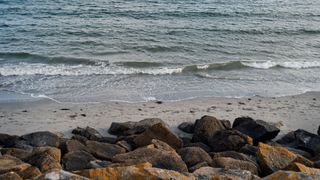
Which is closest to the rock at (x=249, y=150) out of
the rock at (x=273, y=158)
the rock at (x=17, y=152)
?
the rock at (x=273, y=158)

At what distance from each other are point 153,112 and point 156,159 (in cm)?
460

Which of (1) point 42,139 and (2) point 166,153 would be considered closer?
(2) point 166,153

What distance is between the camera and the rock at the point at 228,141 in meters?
7.80

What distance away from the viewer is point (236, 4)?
3164cm

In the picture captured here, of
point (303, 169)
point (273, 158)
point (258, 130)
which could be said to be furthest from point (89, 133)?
point (303, 169)

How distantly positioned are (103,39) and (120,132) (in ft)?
39.5

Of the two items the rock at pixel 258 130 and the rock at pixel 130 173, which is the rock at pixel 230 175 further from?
the rock at pixel 258 130

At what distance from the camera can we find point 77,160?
21.9 feet

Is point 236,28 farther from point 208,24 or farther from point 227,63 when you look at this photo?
point 227,63

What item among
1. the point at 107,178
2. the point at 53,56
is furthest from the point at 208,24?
the point at 107,178

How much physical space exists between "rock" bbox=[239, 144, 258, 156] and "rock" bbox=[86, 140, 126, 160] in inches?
83.0

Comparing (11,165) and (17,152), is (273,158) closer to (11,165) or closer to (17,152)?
(11,165)

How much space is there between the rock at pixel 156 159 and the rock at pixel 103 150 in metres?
0.74

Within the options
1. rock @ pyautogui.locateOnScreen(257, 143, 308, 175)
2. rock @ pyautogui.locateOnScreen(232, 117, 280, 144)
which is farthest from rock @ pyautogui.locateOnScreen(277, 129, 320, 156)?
rock @ pyautogui.locateOnScreen(257, 143, 308, 175)
